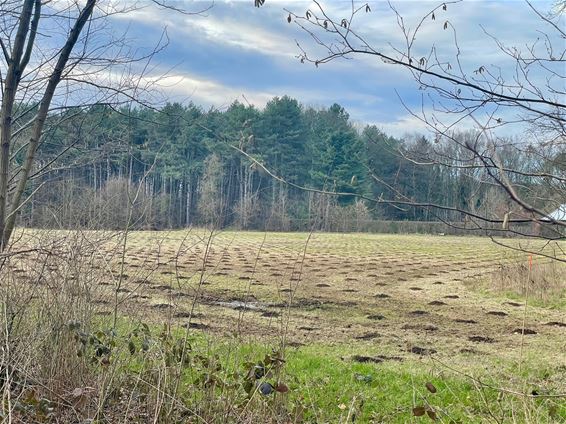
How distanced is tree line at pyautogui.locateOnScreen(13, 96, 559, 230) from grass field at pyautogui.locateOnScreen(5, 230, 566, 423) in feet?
1.37

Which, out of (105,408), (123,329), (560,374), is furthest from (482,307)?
(105,408)

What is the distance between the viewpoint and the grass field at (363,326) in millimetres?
4191

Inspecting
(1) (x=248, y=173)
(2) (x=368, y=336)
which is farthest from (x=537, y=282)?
(1) (x=248, y=173)

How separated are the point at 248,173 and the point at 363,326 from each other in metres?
7.68

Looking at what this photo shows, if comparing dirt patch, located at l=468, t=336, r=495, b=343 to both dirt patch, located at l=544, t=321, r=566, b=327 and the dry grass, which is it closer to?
dirt patch, located at l=544, t=321, r=566, b=327

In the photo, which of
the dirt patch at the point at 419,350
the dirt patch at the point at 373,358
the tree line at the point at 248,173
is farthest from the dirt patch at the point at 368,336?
the tree line at the point at 248,173

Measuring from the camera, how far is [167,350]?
3.63 meters

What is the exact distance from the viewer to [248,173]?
2545 mm

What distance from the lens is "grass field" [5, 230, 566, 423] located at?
13.8 ft

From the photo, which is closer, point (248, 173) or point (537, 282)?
point (248, 173)

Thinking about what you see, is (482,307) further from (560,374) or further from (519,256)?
(560,374)

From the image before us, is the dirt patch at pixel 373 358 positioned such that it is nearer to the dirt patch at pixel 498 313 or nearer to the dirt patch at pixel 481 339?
the dirt patch at pixel 481 339

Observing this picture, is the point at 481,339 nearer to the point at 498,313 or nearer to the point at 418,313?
the point at 418,313

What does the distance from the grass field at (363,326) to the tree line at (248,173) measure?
42 centimetres
